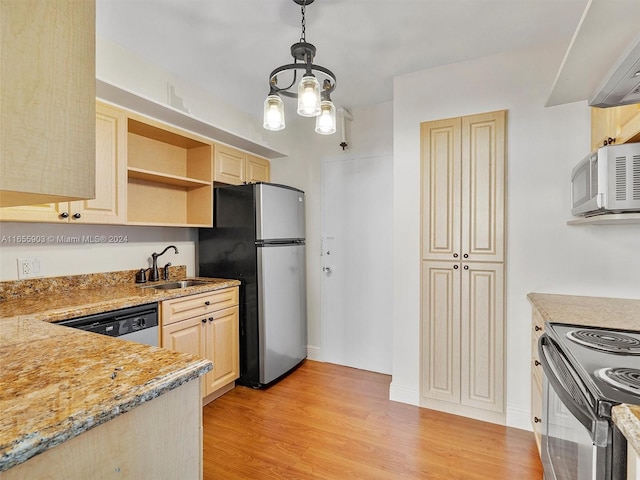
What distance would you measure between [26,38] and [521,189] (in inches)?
97.6

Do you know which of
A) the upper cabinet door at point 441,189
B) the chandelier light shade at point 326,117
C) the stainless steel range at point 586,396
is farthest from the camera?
the upper cabinet door at point 441,189

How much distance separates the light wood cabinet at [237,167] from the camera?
9.69 ft

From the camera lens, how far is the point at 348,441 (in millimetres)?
2070

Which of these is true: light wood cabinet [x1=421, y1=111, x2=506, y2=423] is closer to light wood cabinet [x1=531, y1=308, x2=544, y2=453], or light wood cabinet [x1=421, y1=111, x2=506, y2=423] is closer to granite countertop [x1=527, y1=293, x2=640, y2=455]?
light wood cabinet [x1=531, y1=308, x2=544, y2=453]

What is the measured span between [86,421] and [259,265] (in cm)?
217

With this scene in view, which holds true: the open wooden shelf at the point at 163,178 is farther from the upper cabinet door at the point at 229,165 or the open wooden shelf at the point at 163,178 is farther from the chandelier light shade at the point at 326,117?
the chandelier light shade at the point at 326,117

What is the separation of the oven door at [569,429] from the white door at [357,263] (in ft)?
5.64

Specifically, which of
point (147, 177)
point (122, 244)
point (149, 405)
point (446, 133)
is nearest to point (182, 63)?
point (147, 177)

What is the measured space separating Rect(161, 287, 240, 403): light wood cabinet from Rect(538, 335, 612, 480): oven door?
194cm

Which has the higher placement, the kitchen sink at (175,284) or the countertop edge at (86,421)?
the countertop edge at (86,421)

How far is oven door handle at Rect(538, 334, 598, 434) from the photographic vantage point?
91 cm

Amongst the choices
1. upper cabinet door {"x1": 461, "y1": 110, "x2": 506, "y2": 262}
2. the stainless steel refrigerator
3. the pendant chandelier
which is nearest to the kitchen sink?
the stainless steel refrigerator

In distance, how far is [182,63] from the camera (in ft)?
7.86

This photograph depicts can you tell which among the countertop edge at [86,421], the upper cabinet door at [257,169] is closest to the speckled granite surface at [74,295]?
the countertop edge at [86,421]
